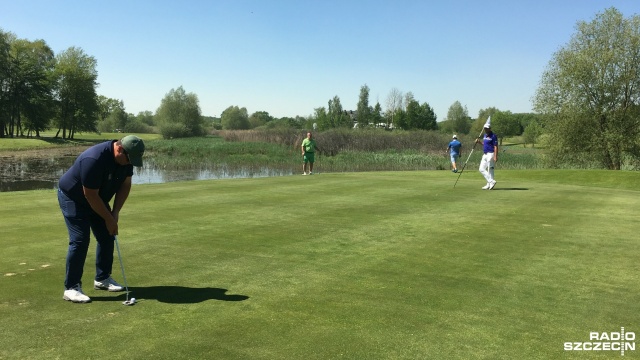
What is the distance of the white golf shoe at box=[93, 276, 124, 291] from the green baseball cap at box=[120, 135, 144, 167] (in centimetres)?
161

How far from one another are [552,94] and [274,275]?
146 ft

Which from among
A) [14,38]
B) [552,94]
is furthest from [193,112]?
[552,94]

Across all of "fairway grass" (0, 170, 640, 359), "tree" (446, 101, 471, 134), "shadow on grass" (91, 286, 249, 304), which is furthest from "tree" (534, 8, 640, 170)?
"tree" (446, 101, 471, 134)

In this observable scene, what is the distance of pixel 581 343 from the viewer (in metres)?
4.70

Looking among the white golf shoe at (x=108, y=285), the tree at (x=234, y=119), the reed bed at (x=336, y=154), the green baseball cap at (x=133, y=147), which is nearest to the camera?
the green baseball cap at (x=133, y=147)

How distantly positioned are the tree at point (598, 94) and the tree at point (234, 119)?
418 ft

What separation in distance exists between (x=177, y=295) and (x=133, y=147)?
186cm

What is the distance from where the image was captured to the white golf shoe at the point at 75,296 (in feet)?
18.3

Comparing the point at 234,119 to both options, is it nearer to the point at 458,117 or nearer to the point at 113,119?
the point at 113,119

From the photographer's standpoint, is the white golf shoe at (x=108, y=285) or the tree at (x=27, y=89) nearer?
the white golf shoe at (x=108, y=285)

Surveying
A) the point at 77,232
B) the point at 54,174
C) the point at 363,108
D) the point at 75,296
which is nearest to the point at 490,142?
the point at 77,232

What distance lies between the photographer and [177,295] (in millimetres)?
5879

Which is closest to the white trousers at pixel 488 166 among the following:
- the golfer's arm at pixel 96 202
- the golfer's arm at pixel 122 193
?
the golfer's arm at pixel 122 193

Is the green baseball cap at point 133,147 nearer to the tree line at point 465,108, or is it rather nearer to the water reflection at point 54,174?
the water reflection at point 54,174
